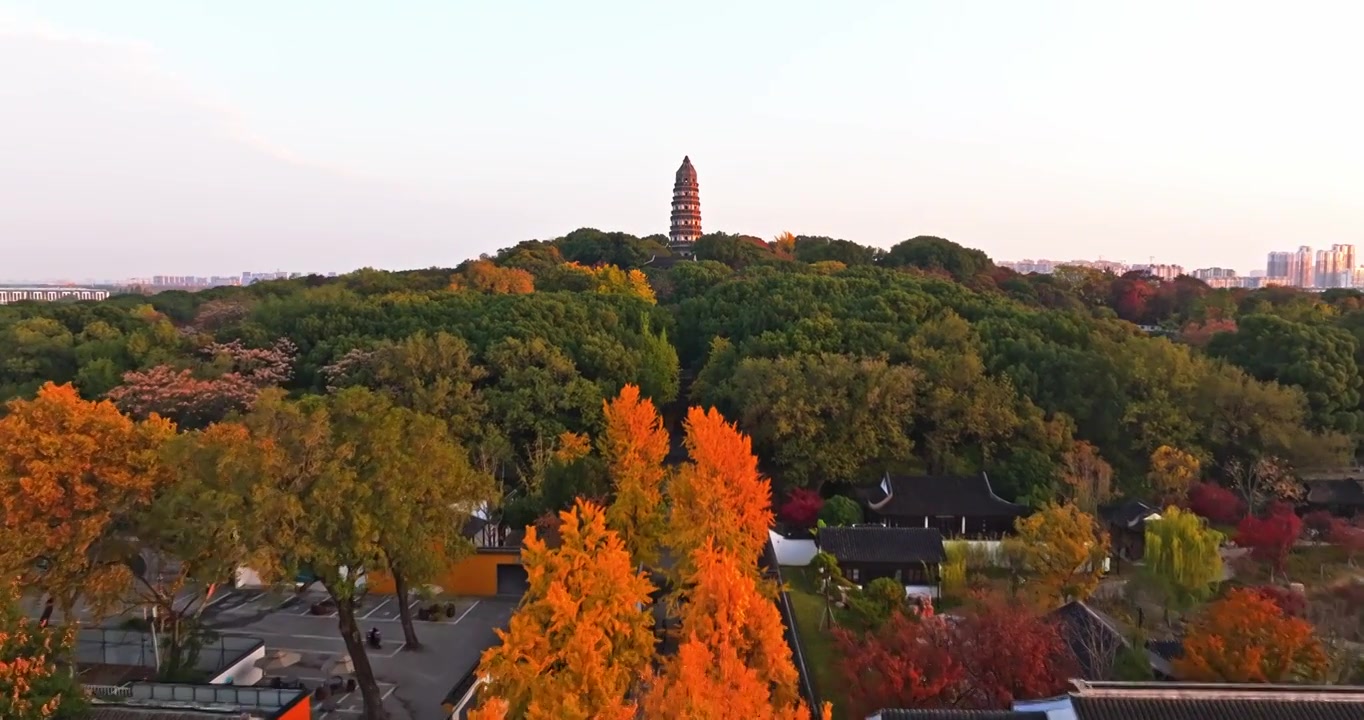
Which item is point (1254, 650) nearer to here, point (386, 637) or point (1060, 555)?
point (1060, 555)

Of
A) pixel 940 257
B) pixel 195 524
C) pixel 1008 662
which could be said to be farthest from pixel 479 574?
pixel 940 257

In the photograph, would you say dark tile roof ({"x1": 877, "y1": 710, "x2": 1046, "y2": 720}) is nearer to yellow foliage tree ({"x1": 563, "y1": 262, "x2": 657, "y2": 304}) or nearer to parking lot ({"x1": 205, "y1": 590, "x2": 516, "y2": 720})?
parking lot ({"x1": 205, "y1": 590, "x2": 516, "y2": 720})

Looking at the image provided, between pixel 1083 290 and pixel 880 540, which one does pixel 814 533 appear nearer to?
pixel 880 540

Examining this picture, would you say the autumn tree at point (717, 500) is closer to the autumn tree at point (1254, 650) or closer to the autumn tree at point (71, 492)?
the autumn tree at point (1254, 650)

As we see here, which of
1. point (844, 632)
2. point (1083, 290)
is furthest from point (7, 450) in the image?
point (1083, 290)

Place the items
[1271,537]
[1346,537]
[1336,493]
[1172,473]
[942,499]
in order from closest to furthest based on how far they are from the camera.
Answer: [1271,537], [1346,537], [942,499], [1172,473], [1336,493]

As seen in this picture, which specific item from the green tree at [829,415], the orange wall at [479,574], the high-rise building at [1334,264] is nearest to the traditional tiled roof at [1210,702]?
the orange wall at [479,574]
